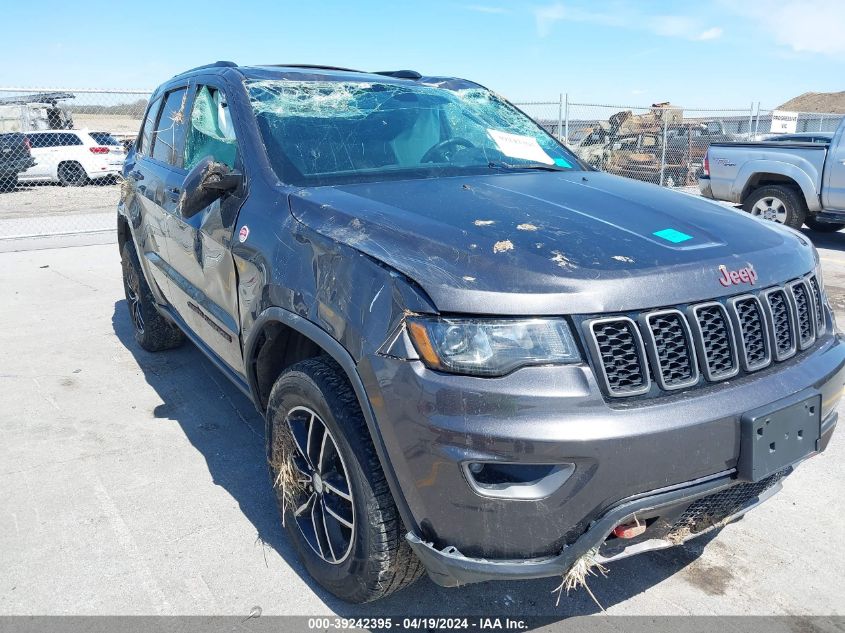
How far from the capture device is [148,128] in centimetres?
489

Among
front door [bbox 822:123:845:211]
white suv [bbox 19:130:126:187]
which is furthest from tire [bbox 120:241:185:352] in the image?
white suv [bbox 19:130:126:187]

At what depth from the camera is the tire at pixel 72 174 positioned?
18250mm

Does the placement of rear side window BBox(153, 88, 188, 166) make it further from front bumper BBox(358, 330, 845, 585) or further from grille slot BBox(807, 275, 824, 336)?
grille slot BBox(807, 275, 824, 336)

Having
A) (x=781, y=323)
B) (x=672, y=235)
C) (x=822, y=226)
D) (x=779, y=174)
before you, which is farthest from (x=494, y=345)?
(x=822, y=226)

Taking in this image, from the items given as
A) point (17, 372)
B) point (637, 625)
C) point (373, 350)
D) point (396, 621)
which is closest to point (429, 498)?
point (373, 350)

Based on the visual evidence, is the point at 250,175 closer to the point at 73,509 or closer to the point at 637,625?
the point at 73,509

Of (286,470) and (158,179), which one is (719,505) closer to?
(286,470)

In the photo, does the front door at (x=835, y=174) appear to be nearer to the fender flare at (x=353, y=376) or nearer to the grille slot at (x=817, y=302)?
the grille slot at (x=817, y=302)

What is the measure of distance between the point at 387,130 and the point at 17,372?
331 centimetres

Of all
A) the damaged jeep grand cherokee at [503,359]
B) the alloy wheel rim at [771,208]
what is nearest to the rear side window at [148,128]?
the damaged jeep grand cherokee at [503,359]

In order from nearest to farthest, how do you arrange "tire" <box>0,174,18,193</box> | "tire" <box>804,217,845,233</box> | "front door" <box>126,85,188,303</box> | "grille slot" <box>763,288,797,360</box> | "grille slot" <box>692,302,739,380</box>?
1. "grille slot" <box>692,302,739,380</box>
2. "grille slot" <box>763,288,797,360</box>
3. "front door" <box>126,85,188,303</box>
4. "tire" <box>804,217,845,233</box>
5. "tire" <box>0,174,18,193</box>

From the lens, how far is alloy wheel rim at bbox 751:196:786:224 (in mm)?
9512

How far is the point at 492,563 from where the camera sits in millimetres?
1952

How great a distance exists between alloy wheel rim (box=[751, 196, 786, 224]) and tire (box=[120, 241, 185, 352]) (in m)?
7.87
